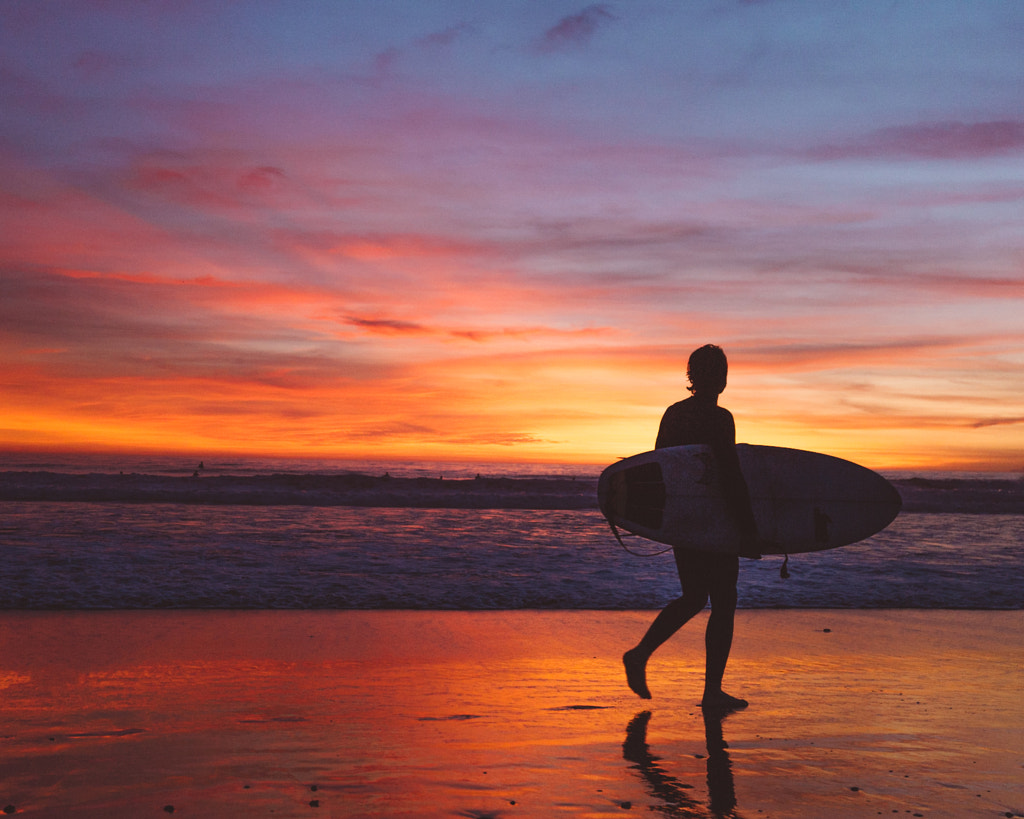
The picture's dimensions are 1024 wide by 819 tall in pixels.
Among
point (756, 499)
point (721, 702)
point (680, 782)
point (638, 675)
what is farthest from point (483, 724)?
point (756, 499)

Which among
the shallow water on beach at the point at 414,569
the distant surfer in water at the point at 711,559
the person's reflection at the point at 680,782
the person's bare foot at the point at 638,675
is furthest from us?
the shallow water on beach at the point at 414,569

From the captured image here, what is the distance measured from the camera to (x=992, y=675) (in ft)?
16.2

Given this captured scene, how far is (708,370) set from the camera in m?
4.07

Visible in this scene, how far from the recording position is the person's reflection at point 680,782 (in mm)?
2766

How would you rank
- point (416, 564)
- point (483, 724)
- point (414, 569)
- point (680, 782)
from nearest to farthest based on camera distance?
point (680, 782)
point (483, 724)
point (414, 569)
point (416, 564)

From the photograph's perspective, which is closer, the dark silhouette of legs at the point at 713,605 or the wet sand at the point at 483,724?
the wet sand at the point at 483,724

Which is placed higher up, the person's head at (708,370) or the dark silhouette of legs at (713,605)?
the person's head at (708,370)

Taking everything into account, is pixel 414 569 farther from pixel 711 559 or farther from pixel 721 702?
pixel 711 559

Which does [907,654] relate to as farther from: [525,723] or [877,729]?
[525,723]

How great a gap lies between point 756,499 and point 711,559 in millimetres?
748

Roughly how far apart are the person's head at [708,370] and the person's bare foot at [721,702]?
1.58 meters

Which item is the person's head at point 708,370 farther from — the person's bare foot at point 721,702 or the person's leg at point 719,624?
the person's bare foot at point 721,702

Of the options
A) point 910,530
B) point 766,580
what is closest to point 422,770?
point 766,580

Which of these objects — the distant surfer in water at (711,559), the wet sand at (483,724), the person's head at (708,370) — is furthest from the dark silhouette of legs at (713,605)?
the person's head at (708,370)
